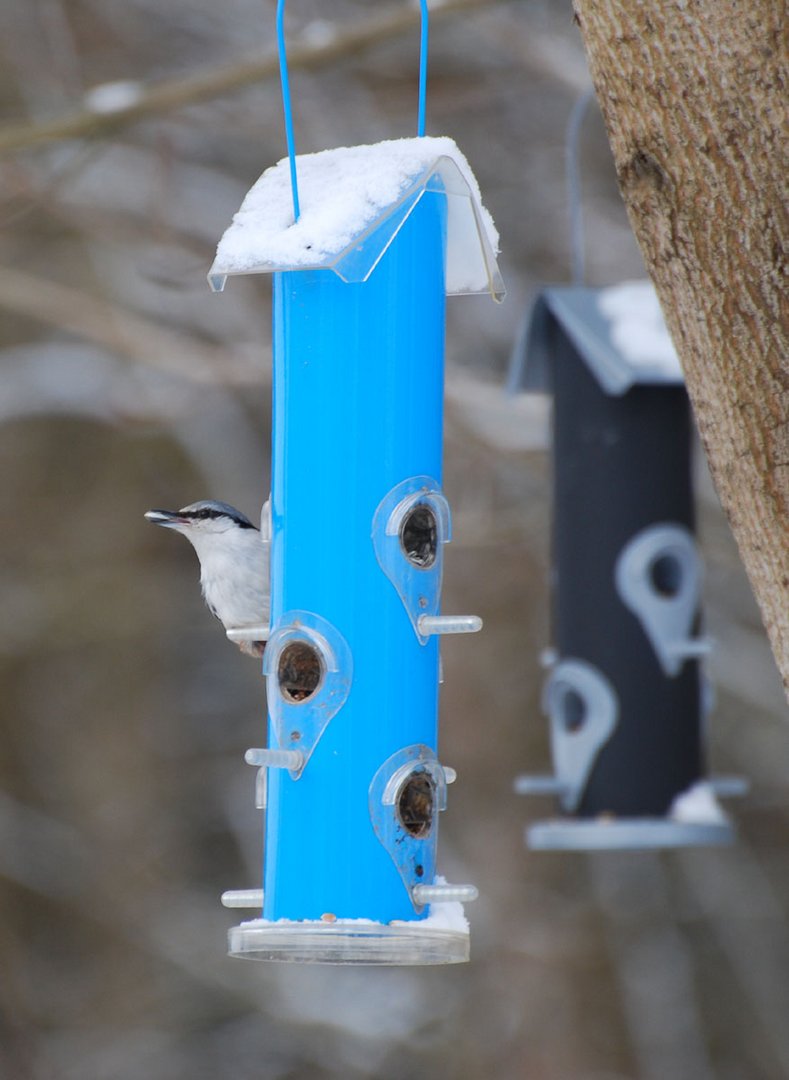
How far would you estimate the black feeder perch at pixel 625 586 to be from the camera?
4891mm

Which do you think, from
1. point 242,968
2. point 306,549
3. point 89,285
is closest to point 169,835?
point 242,968

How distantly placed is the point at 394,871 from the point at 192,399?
6164mm

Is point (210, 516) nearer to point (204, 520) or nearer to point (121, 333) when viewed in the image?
point (204, 520)

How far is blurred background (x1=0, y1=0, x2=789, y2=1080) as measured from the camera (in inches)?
339

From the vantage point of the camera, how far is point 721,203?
2385 mm

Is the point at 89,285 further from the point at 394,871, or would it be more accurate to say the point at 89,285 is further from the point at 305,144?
the point at 394,871

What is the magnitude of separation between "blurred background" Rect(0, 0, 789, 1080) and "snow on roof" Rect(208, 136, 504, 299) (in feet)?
14.2

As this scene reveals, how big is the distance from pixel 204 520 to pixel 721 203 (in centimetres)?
151

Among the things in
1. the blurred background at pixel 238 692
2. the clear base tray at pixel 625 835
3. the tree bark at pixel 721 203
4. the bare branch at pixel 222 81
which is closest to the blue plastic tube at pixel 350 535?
the tree bark at pixel 721 203

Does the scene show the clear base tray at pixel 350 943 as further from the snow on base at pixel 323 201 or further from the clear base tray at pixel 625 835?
the clear base tray at pixel 625 835

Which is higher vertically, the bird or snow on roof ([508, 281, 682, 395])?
snow on roof ([508, 281, 682, 395])

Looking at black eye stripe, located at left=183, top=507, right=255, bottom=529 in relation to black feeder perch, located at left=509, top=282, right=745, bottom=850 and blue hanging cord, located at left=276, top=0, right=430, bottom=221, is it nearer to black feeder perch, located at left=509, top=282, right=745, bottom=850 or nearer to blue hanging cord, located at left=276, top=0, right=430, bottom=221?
blue hanging cord, located at left=276, top=0, right=430, bottom=221

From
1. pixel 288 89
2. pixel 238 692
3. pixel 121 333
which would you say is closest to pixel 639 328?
pixel 288 89

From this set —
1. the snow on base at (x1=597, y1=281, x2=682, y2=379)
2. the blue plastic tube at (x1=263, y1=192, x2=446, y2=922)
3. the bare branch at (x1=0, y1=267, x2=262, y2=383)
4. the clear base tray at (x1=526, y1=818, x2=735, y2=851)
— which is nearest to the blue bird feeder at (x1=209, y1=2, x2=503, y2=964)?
the blue plastic tube at (x1=263, y1=192, x2=446, y2=922)
